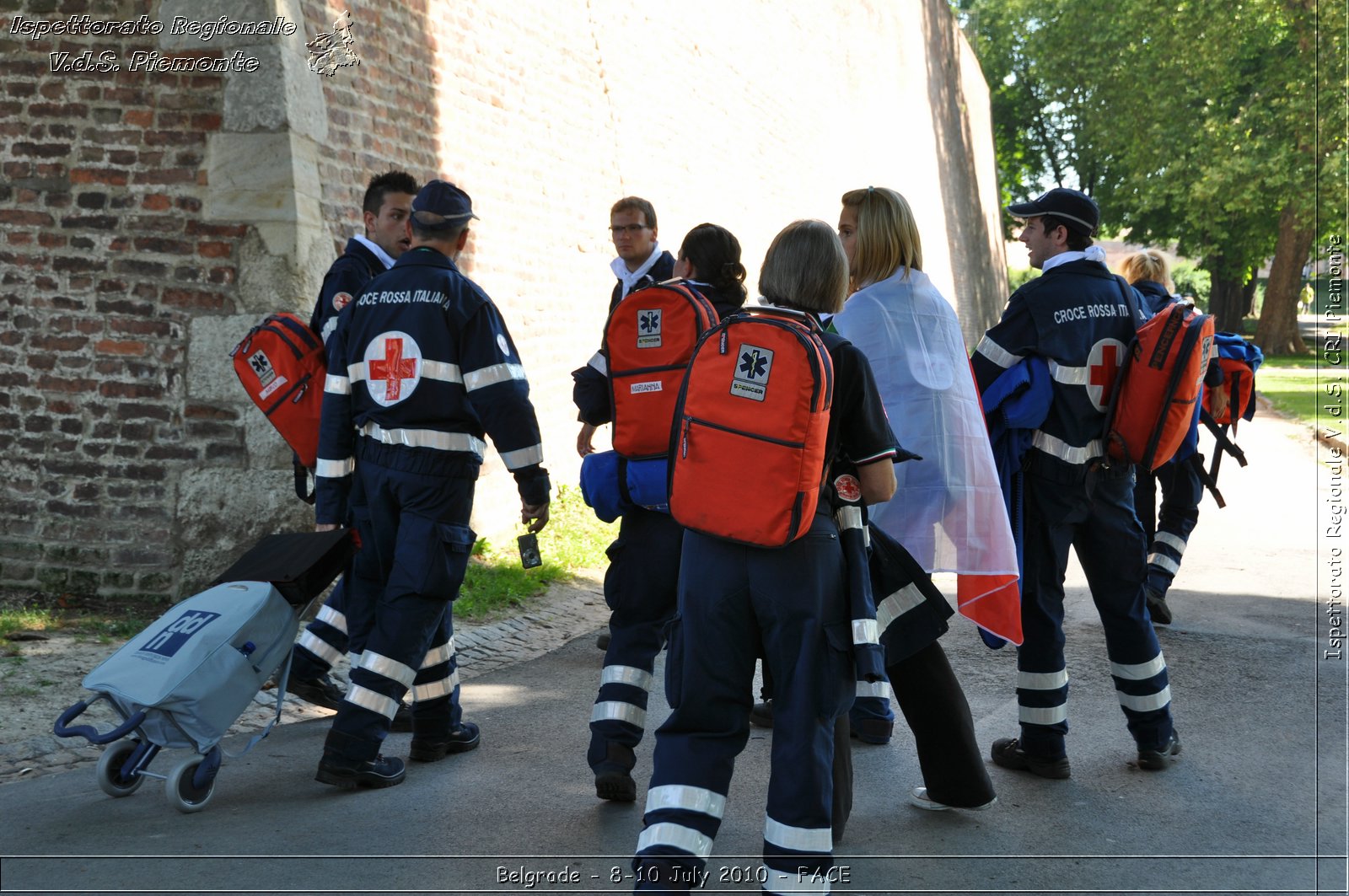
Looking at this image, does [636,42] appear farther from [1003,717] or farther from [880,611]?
[880,611]

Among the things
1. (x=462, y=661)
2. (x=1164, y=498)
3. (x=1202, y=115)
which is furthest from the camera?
(x=1202, y=115)

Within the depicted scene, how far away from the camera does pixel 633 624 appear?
423 centimetres

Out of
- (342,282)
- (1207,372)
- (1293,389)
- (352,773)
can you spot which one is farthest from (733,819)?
(1293,389)

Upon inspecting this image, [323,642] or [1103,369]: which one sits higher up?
[1103,369]

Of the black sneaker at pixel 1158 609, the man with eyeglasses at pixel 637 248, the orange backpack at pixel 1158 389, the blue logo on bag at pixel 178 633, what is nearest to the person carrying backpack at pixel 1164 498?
the black sneaker at pixel 1158 609

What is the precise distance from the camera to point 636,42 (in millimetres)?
11594

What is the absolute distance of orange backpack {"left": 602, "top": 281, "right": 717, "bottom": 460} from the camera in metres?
4.00

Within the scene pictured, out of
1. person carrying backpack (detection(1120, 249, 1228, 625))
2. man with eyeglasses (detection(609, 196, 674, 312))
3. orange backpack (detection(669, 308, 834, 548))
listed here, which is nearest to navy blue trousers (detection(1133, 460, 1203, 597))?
person carrying backpack (detection(1120, 249, 1228, 625))

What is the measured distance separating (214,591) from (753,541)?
2143 mm

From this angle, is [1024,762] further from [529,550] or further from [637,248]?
[637,248]

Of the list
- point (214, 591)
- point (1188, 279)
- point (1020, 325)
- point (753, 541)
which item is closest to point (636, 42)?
point (1020, 325)

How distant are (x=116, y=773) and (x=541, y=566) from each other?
3981 millimetres

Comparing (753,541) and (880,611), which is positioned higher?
(753,541)

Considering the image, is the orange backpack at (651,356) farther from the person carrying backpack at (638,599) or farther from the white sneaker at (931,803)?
the white sneaker at (931,803)
